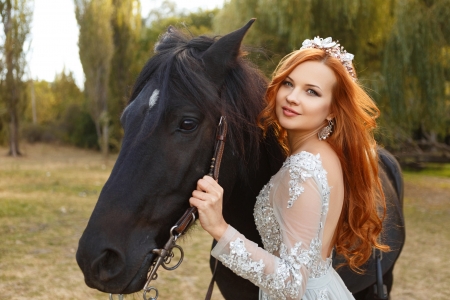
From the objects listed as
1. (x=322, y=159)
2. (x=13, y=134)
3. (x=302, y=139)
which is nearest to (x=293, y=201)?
(x=322, y=159)

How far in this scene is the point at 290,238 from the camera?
141 cm

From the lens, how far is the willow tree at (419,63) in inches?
318

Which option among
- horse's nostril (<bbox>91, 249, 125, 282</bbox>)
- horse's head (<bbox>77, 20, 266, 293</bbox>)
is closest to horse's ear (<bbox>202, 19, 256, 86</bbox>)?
horse's head (<bbox>77, 20, 266, 293</bbox>)

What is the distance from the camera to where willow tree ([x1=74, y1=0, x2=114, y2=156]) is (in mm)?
20609

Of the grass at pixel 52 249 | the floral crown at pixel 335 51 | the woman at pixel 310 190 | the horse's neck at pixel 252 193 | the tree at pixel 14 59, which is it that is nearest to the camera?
the woman at pixel 310 190

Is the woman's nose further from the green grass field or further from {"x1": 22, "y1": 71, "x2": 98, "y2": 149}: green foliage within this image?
{"x1": 22, "y1": 71, "x2": 98, "y2": 149}: green foliage

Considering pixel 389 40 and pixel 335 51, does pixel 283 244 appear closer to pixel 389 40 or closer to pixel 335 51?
pixel 335 51

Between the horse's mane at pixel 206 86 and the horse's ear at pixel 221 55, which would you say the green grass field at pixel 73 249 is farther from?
A: the horse's ear at pixel 221 55

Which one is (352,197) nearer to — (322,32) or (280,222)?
(280,222)

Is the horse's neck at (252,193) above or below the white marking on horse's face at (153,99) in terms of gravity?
below

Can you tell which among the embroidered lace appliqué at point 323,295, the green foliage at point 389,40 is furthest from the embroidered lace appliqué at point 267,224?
the green foliage at point 389,40

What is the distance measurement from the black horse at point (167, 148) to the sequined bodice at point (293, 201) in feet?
0.55

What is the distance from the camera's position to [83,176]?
14.0 metres

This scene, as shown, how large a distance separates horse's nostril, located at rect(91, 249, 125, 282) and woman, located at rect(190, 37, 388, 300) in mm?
300
